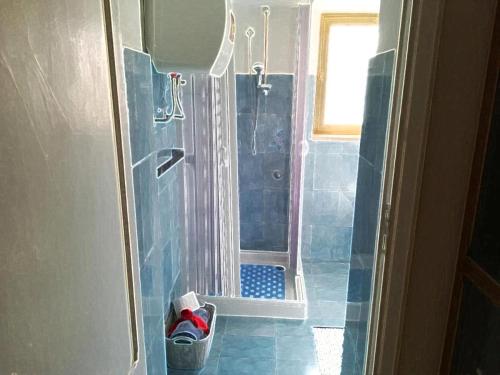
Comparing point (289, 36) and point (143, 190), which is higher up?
point (289, 36)

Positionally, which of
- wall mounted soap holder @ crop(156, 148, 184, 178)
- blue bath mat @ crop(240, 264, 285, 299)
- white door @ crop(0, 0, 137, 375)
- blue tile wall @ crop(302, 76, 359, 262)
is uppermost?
white door @ crop(0, 0, 137, 375)

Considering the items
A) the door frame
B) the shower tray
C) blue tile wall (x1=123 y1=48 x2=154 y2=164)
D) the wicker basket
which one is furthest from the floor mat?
blue tile wall (x1=123 y1=48 x2=154 y2=164)

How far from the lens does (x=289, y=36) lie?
2883mm

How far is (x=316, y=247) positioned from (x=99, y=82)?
292cm

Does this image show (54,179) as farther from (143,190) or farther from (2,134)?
(143,190)

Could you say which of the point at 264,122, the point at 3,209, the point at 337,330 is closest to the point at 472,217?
the point at 3,209

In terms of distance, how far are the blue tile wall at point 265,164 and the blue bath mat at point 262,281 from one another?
25 cm

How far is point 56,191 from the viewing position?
19.9 inches

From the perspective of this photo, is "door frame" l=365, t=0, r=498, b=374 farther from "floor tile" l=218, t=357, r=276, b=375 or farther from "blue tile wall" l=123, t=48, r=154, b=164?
"floor tile" l=218, t=357, r=276, b=375

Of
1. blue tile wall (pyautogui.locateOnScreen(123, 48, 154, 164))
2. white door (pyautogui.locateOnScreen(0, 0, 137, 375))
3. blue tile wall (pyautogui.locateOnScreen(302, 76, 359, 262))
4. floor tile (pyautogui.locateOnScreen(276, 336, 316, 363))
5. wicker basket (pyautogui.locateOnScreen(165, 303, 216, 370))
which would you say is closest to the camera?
white door (pyautogui.locateOnScreen(0, 0, 137, 375))

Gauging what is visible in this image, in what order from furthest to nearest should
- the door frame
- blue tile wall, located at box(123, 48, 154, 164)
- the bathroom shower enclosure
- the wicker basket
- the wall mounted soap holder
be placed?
1. the bathroom shower enclosure
2. the wicker basket
3. the wall mounted soap holder
4. blue tile wall, located at box(123, 48, 154, 164)
5. the door frame

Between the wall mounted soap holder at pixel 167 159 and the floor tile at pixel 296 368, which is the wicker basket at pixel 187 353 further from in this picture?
the wall mounted soap holder at pixel 167 159

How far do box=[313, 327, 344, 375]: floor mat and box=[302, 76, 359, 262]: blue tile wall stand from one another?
101 cm

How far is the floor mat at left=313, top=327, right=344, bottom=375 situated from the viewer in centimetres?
206
